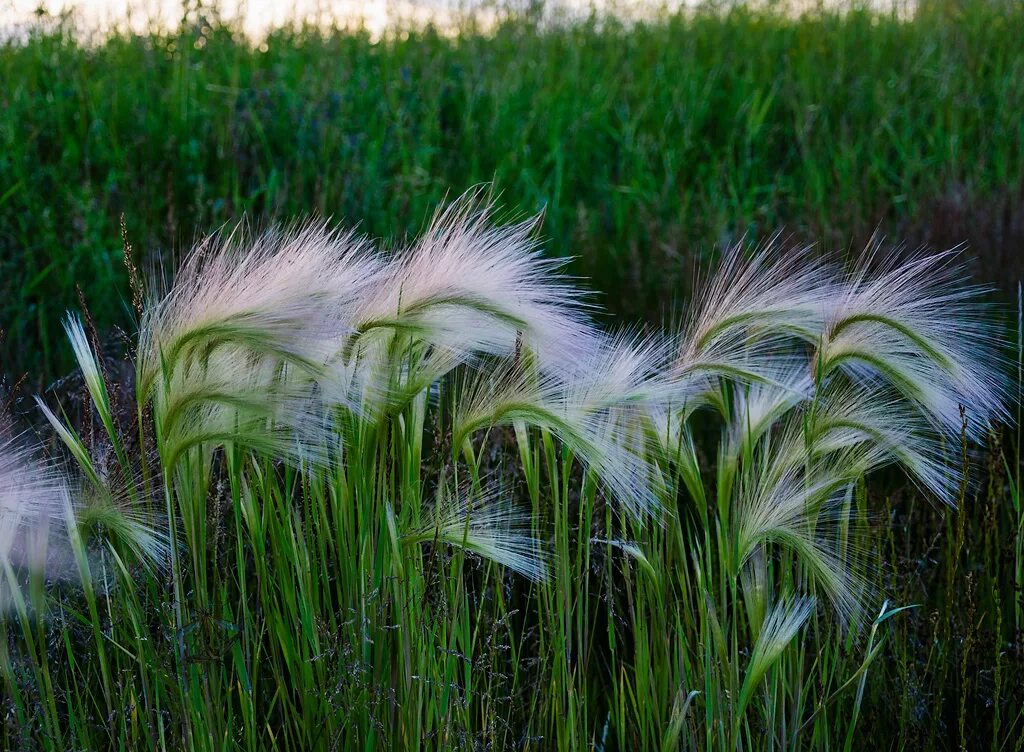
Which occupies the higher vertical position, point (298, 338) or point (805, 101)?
point (805, 101)

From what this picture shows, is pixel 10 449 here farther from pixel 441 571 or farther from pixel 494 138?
pixel 494 138

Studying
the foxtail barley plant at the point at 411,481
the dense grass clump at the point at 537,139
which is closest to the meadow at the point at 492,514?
the foxtail barley plant at the point at 411,481

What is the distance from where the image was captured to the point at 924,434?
8.78 feet

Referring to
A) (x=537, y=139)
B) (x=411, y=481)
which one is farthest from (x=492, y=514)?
(x=537, y=139)

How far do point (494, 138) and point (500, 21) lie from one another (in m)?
2.26

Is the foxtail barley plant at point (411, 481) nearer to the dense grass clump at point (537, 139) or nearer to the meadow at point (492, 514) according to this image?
the meadow at point (492, 514)

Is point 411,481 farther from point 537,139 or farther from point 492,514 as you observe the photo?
point 537,139

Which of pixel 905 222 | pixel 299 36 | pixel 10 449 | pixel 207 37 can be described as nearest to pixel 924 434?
pixel 905 222

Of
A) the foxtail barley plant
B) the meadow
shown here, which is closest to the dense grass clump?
the meadow

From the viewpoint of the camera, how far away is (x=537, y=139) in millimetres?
5062

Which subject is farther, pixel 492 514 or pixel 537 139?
pixel 537 139

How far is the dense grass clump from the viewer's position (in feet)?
12.2

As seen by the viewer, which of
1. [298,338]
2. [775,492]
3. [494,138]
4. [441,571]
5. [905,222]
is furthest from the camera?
[494,138]

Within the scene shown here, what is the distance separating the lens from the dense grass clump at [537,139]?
3.72m
